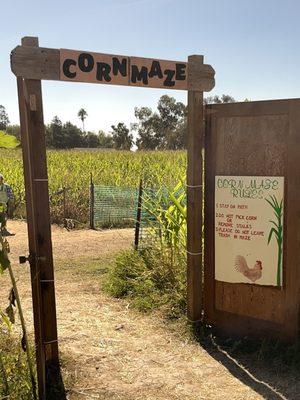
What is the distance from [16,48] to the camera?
9.67 feet

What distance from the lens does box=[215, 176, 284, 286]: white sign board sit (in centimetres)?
363

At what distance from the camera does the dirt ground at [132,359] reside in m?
3.18

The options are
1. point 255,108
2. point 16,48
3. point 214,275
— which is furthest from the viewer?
point 214,275

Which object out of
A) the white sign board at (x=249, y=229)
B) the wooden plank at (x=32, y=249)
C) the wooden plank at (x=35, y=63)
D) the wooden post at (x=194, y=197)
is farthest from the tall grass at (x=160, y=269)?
the wooden plank at (x=35, y=63)

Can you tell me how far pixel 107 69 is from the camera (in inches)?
129

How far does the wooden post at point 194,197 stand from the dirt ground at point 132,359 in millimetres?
388

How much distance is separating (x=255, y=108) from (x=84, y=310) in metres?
2.75

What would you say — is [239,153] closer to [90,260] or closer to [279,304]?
[279,304]

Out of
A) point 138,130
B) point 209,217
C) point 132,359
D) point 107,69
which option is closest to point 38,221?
point 107,69

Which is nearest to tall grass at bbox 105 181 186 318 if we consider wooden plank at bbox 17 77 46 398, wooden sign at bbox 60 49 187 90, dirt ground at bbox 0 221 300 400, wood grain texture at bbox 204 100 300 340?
dirt ground at bbox 0 221 300 400

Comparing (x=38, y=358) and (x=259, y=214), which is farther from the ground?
(x=259, y=214)

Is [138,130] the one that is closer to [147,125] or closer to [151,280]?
[147,125]

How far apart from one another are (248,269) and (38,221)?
184 cm

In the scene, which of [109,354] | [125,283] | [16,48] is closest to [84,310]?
[125,283]
